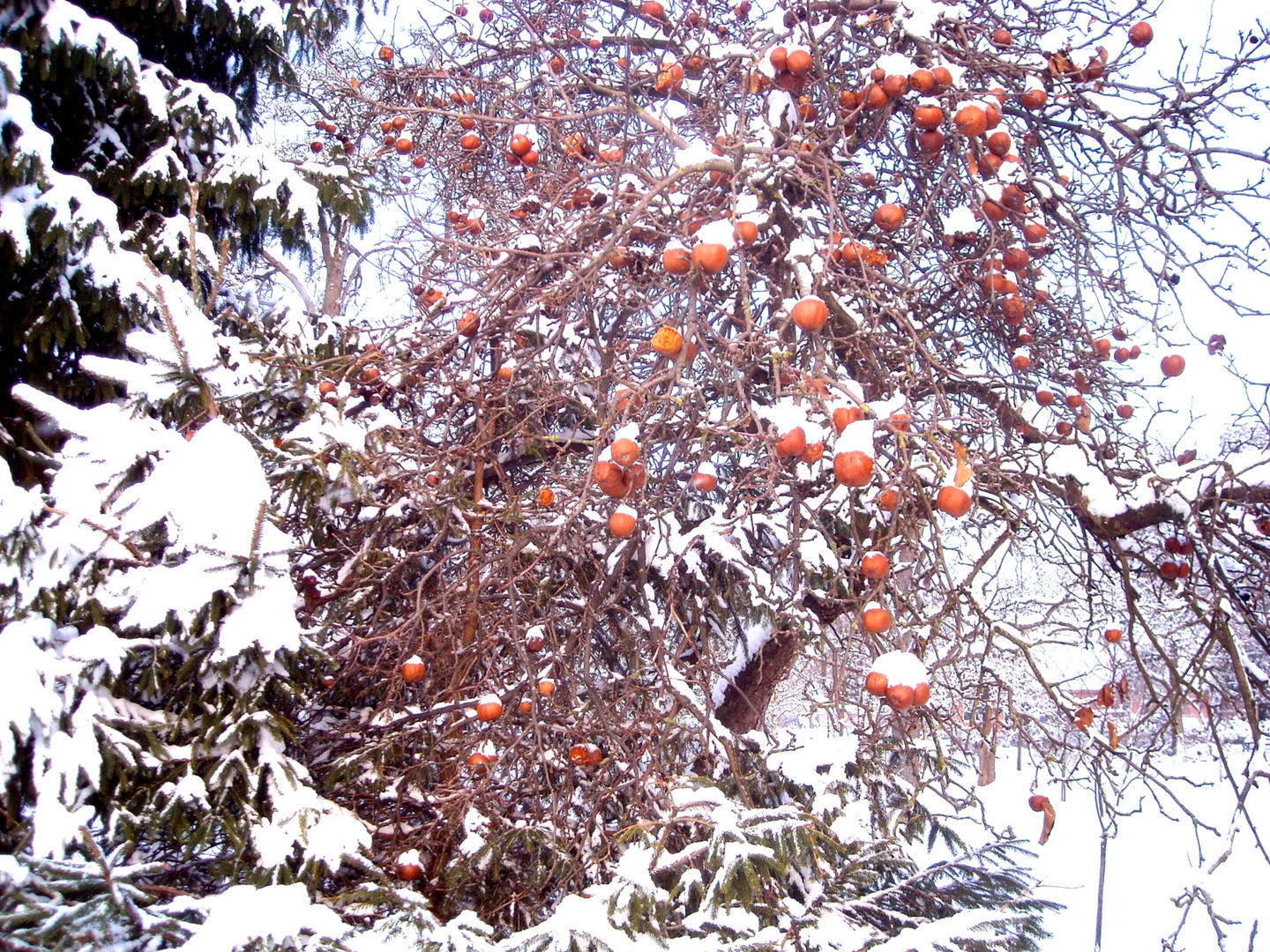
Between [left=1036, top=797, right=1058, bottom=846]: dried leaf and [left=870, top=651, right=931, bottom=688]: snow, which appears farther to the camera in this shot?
[left=1036, top=797, right=1058, bottom=846]: dried leaf

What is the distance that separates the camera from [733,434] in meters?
2.08

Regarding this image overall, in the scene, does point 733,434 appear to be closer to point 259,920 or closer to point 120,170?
point 259,920

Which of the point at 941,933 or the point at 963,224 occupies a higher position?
the point at 963,224

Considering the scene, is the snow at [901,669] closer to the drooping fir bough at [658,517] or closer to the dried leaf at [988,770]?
the drooping fir bough at [658,517]

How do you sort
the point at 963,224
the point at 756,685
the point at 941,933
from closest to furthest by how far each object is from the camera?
the point at 941,933
the point at 963,224
the point at 756,685

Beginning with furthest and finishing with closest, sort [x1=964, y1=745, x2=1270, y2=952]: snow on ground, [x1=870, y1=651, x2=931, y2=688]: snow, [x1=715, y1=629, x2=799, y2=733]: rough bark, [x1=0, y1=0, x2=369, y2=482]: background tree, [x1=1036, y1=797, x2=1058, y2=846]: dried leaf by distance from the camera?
[x1=964, y1=745, x2=1270, y2=952]: snow on ground < [x1=715, y1=629, x2=799, y2=733]: rough bark < [x1=0, y1=0, x2=369, y2=482]: background tree < [x1=1036, y1=797, x2=1058, y2=846]: dried leaf < [x1=870, y1=651, x2=931, y2=688]: snow

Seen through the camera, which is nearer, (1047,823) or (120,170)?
(1047,823)

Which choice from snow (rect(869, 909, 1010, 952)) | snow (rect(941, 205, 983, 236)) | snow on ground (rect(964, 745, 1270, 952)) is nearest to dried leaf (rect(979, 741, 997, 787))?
snow (rect(869, 909, 1010, 952))

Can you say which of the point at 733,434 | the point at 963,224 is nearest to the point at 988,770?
the point at 963,224

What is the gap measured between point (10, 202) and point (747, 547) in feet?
12.6

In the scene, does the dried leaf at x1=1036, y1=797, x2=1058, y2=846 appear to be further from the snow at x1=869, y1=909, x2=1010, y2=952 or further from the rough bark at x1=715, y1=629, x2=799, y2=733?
the rough bark at x1=715, y1=629, x2=799, y2=733

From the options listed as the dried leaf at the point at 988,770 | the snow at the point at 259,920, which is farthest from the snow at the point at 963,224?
the snow at the point at 259,920

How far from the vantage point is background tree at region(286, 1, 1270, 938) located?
2.59 meters

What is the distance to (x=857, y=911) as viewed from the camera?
224 centimetres
